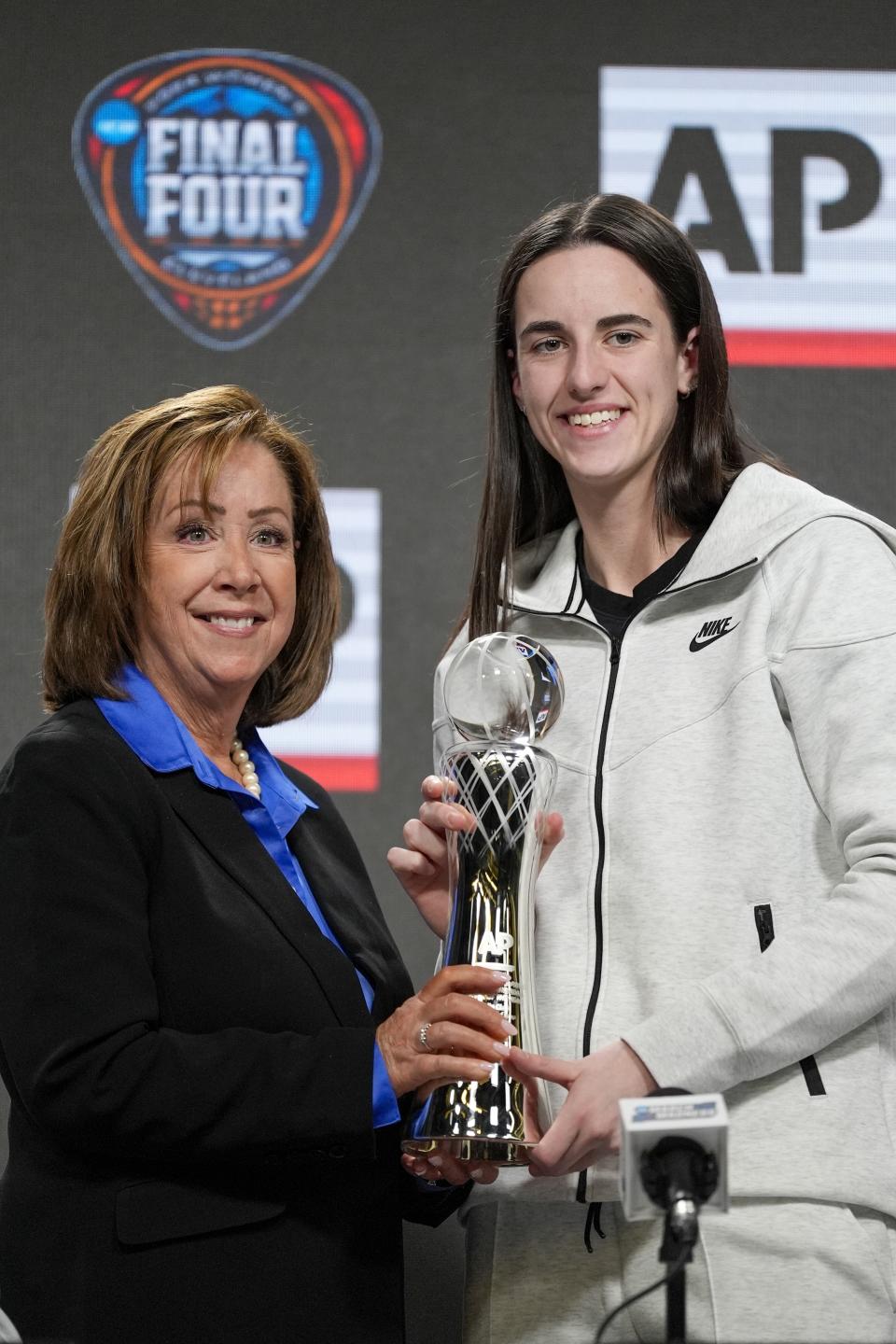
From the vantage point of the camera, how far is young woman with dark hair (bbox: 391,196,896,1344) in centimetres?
149

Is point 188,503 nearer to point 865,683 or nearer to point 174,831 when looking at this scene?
point 174,831

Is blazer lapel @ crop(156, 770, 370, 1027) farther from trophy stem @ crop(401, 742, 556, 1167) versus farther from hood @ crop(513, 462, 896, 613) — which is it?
hood @ crop(513, 462, 896, 613)

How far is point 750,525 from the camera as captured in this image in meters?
1.75

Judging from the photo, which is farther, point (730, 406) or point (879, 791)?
point (730, 406)

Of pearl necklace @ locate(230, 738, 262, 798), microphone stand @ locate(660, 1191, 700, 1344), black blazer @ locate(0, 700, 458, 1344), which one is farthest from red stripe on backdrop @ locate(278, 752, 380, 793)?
microphone stand @ locate(660, 1191, 700, 1344)

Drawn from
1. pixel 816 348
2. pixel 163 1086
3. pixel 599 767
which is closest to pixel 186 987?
pixel 163 1086

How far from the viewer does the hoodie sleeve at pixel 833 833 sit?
1.46 m

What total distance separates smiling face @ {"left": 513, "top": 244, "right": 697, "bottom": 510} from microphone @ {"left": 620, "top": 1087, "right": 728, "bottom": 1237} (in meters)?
0.89

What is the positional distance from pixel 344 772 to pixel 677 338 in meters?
1.28

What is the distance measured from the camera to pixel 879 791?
152cm

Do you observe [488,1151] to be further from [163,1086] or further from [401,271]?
[401,271]

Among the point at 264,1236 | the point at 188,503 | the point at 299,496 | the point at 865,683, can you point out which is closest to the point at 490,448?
the point at 299,496

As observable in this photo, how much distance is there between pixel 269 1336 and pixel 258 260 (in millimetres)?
2045

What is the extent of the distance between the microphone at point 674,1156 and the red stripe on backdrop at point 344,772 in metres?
1.87
